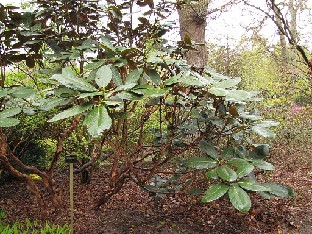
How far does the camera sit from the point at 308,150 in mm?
5457

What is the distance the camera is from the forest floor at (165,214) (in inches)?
104

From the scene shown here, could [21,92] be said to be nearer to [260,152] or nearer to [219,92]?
[219,92]

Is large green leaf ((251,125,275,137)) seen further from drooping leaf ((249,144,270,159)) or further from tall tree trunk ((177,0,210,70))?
tall tree trunk ((177,0,210,70))

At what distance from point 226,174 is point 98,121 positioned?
86 cm

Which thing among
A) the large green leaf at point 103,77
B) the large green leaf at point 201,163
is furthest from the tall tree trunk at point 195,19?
the large green leaf at point 103,77

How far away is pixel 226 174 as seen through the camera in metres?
1.78

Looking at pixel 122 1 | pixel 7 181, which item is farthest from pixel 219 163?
pixel 7 181

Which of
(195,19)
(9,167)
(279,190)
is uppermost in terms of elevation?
(195,19)

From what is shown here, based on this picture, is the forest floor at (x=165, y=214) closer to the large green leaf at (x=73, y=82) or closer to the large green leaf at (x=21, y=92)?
the large green leaf at (x=21, y=92)

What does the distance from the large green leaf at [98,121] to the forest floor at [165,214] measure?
1.56 meters

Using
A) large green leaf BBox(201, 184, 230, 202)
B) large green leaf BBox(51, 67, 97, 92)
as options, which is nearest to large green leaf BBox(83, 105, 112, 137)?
large green leaf BBox(51, 67, 97, 92)

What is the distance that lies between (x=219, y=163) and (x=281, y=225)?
1221 millimetres

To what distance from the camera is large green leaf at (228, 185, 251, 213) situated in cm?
166

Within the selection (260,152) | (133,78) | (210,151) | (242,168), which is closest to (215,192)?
(242,168)
